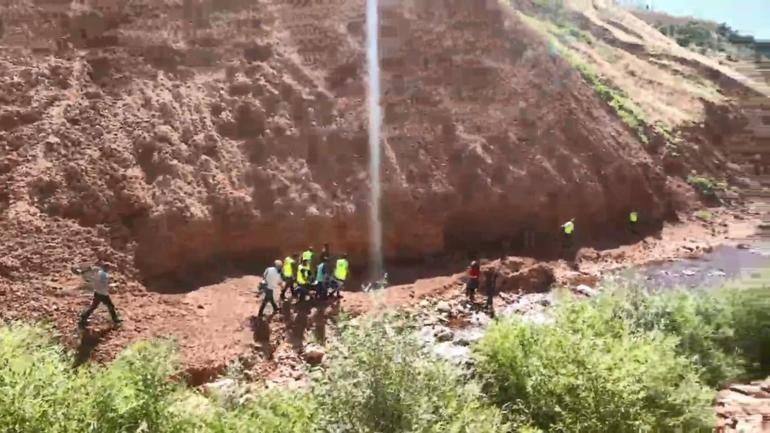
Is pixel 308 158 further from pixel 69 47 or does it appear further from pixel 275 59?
pixel 69 47

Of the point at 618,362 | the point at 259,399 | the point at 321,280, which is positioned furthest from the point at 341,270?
the point at 618,362

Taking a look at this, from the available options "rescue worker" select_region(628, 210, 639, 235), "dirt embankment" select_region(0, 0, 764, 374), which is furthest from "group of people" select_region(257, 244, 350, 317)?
"rescue worker" select_region(628, 210, 639, 235)

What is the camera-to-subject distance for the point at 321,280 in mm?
14070

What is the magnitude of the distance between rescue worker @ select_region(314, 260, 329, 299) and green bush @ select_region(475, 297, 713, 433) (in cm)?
414

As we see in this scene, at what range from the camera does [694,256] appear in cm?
1998

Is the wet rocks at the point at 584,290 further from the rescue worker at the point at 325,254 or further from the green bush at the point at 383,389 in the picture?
the green bush at the point at 383,389

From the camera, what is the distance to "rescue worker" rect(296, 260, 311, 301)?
13859 millimetres

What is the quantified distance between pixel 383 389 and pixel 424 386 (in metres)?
0.60

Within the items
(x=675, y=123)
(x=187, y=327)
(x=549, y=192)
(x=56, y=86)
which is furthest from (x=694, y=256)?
(x=56, y=86)

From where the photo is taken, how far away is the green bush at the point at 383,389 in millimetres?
8289

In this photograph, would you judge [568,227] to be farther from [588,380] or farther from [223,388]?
[223,388]

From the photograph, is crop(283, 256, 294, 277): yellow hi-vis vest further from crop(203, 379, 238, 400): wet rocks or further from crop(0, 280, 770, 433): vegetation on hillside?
crop(0, 280, 770, 433): vegetation on hillside

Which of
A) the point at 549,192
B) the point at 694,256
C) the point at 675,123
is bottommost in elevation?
the point at 694,256

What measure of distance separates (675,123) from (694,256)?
276 inches
